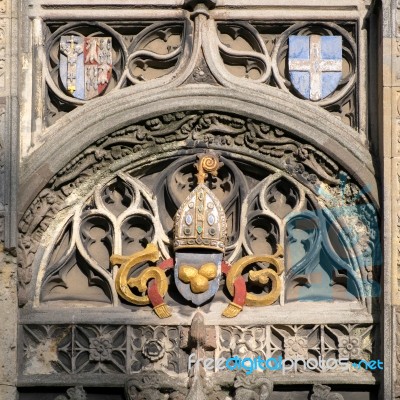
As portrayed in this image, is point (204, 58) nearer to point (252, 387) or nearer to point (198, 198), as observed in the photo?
point (198, 198)

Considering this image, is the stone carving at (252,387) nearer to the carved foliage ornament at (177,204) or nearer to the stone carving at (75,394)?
the carved foliage ornament at (177,204)

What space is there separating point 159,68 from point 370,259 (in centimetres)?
255

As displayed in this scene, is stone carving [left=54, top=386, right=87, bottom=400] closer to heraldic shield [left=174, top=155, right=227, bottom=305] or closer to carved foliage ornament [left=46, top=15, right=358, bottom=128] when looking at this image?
heraldic shield [left=174, top=155, right=227, bottom=305]

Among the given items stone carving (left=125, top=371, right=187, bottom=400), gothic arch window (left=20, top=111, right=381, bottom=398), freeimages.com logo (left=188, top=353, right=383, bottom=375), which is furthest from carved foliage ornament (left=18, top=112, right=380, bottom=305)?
stone carving (left=125, top=371, right=187, bottom=400)

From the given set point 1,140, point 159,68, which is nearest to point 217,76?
point 159,68

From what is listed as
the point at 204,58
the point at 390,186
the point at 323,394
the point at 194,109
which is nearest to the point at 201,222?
the point at 194,109

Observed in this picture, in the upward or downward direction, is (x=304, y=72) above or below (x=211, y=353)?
above

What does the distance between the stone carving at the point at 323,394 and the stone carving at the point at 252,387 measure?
1.21 ft

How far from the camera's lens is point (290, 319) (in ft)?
57.5

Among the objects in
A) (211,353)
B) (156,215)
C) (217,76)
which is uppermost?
(217,76)

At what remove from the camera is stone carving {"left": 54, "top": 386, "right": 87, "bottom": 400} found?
56.9 ft

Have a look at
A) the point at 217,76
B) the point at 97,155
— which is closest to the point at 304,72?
the point at 217,76

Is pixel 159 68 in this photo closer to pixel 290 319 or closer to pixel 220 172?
pixel 220 172

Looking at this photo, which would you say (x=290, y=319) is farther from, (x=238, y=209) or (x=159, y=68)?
(x=159, y=68)
